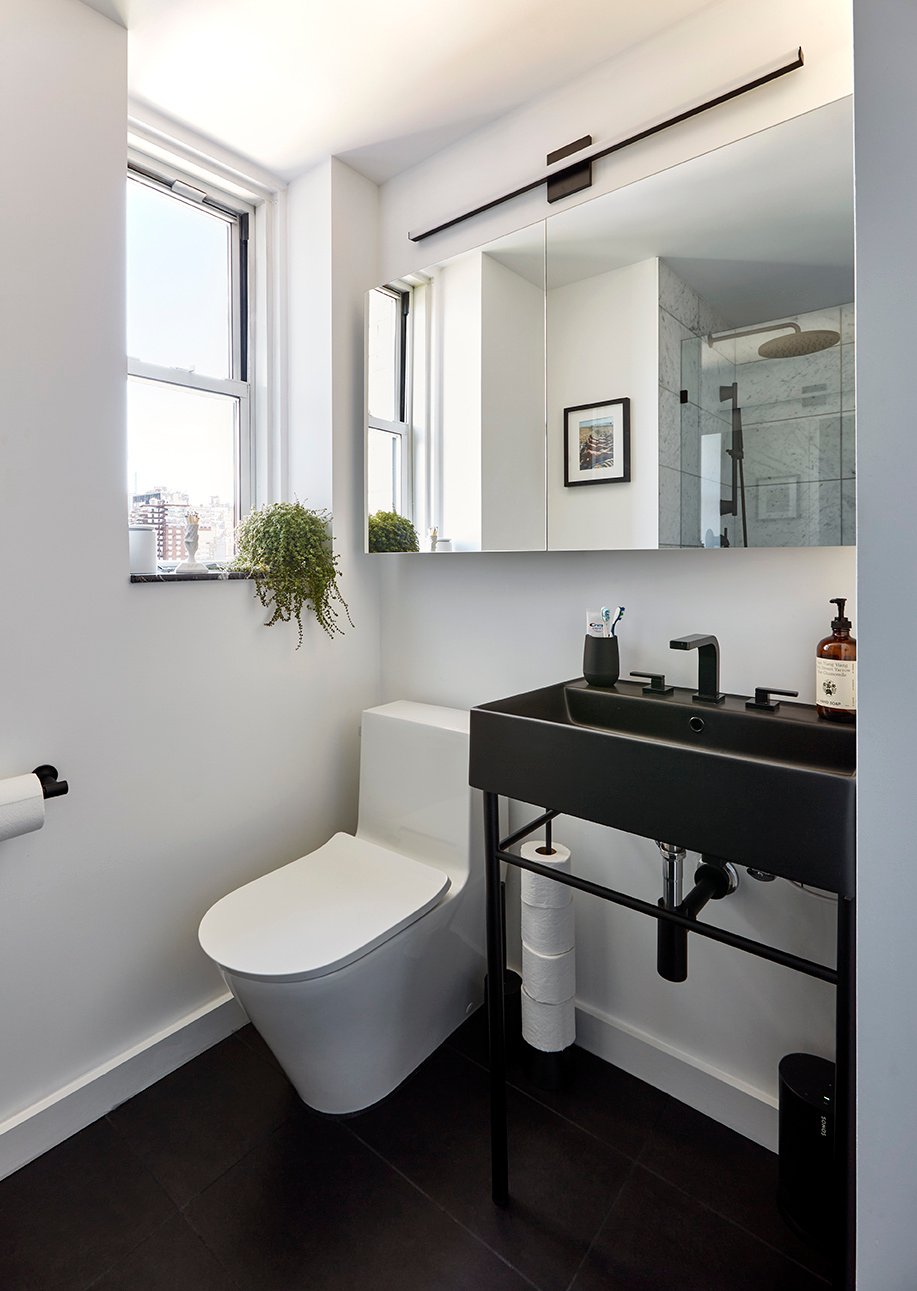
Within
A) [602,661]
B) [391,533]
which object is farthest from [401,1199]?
[391,533]

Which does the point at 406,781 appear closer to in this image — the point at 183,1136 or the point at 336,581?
the point at 336,581

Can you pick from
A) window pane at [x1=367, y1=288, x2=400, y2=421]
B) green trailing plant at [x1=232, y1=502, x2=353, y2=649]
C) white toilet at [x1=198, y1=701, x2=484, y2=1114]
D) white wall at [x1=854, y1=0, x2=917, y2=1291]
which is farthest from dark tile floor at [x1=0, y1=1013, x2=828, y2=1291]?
window pane at [x1=367, y1=288, x2=400, y2=421]

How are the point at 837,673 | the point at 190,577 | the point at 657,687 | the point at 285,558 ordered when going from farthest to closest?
the point at 285,558, the point at 190,577, the point at 657,687, the point at 837,673

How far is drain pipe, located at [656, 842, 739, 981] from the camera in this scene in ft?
4.12

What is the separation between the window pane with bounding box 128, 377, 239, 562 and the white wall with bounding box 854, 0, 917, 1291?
1.66m

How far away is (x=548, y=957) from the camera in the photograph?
157 centimetres

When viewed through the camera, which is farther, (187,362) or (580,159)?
(187,362)

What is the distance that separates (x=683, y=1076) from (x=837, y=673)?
1.03 metres

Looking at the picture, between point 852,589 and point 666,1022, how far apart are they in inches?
42.7

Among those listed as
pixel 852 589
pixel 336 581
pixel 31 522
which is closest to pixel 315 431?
pixel 336 581

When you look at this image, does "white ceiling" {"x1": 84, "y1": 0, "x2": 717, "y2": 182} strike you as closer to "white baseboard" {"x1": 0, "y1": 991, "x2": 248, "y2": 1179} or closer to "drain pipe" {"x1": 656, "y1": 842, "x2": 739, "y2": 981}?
"drain pipe" {"x1": 656, "y1": 842, "x2": 739, "y2": 981}

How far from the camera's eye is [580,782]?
1145mm

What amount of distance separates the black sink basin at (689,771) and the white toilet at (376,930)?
0.39 meters

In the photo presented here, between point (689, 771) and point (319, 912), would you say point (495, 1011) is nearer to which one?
point (319, 912)
